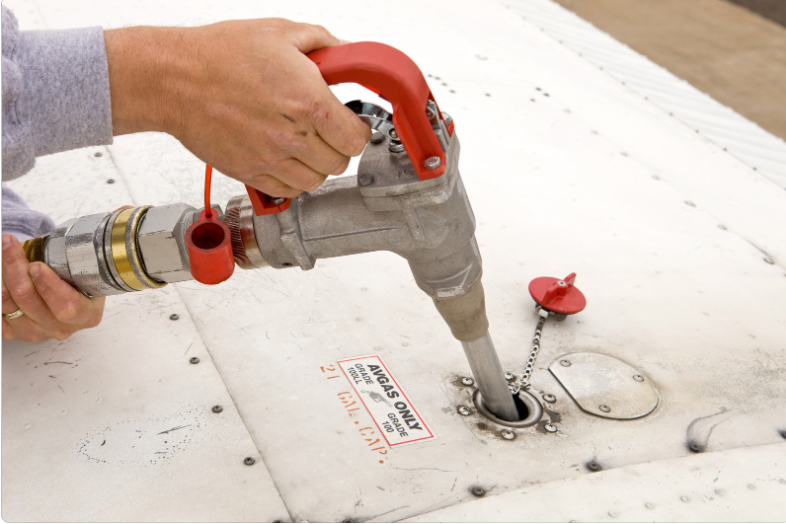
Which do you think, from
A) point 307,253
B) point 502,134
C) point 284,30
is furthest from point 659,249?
point 284,30

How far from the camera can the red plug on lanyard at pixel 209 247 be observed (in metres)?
0.87

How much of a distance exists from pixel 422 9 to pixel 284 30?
171 cm

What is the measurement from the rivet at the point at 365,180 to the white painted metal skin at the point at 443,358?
1.24ft

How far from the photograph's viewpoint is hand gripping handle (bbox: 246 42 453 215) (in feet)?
2.40

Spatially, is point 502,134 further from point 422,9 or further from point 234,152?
point 234,152

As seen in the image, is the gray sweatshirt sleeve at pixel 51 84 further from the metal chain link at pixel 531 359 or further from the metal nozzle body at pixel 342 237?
the metal chain link at pixel 531 359

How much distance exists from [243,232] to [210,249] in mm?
49

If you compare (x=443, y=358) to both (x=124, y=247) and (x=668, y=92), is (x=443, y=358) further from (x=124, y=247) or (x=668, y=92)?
(x=668, y=92)

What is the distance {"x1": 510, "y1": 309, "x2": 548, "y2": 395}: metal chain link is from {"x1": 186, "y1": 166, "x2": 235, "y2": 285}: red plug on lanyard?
51 centimetres

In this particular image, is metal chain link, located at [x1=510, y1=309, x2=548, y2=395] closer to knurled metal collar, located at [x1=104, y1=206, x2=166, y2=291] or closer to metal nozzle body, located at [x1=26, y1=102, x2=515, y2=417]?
metal nozzle body, located at [x1=26, y1=102, x2=515, y2=417]

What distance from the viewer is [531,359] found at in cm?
115

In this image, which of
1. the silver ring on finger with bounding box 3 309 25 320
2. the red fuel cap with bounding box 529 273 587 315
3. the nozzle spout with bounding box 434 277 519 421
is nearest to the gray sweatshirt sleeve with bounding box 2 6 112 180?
the silver ring on finger with bounding box 3 309 25 320

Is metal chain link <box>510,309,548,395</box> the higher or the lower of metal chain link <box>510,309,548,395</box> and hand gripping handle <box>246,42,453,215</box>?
the lower

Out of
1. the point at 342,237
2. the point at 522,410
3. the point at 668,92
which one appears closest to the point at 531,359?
the point at 522,410
